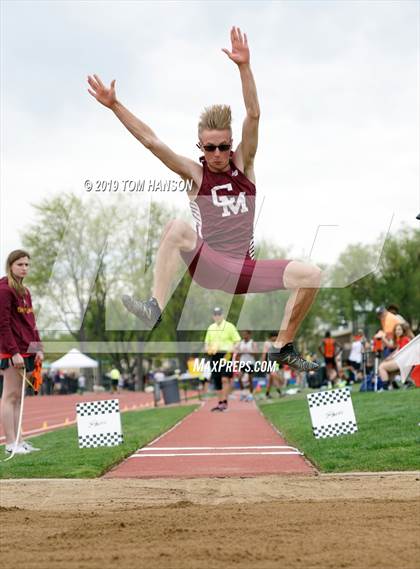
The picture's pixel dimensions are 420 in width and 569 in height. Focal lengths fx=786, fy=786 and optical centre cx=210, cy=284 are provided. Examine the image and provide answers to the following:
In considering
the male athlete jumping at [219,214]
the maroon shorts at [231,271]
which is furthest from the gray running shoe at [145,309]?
the maroon shorts at [231,271]

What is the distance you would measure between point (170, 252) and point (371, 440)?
5555mm

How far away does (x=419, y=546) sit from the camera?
4305 mm

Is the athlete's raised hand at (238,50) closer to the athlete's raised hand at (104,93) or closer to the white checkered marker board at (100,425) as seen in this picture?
the athlete's raised hand at (104,93)

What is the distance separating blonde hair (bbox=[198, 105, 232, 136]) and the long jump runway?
13.6ft

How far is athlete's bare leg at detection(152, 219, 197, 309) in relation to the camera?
190 inches

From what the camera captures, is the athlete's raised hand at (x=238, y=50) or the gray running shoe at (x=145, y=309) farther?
the athlete's raised hand at (x=238, y=50)

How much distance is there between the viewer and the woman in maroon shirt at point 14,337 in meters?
8.84

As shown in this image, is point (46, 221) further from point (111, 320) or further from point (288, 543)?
point (288, 543)

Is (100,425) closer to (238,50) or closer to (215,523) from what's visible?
(215,523)

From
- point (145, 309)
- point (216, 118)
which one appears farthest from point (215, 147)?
point (145, 309)

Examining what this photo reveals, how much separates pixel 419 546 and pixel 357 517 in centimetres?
93

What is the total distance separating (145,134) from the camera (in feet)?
16.8

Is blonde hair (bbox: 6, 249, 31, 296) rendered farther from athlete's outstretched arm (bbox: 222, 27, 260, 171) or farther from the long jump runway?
athlete's outstretched arm (bbox: 222, 27, 260, 171)

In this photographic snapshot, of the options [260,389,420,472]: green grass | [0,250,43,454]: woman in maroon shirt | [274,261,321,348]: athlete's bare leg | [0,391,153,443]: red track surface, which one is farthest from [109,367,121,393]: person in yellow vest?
[274,261,321,348]: athlete's bare leg
